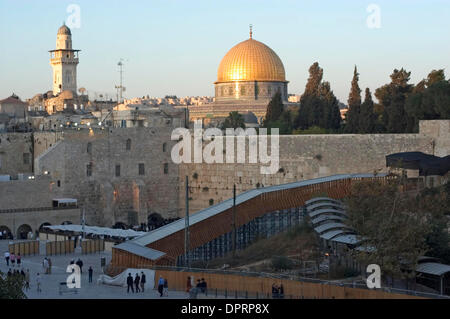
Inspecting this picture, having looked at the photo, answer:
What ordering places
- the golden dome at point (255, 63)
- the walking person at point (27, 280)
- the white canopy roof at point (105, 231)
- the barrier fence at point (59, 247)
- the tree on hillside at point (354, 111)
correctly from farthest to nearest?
the golden dome at point (255, 63)
the tree on hillside at point (354, 111)
the white canopy roof at point (105, 231)
the barrier fence at point (59, 247)
the walking person at point (27, 280)

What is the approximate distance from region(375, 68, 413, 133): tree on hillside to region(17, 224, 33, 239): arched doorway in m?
15.0

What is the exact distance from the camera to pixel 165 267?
67.6 ft

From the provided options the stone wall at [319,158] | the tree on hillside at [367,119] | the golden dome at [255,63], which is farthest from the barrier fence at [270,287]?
the golden dome at [255,63]

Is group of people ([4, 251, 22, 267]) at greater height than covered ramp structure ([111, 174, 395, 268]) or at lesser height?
lesser

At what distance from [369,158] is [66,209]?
11983 millimetres

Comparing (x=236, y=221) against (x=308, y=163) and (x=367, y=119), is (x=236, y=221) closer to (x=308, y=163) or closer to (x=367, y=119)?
(x=308, y=163)

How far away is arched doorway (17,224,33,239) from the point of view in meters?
33.5

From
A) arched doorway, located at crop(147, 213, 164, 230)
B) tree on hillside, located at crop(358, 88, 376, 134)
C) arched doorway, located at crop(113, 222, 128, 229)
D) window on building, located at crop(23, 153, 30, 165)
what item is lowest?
arched doorway, located at crop(113, 222, 128, 229)

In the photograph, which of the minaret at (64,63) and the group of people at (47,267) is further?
the minaret at (64,63)

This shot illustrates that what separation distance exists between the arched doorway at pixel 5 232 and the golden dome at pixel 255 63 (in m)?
35.5

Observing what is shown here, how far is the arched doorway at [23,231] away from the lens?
33500 millimetres

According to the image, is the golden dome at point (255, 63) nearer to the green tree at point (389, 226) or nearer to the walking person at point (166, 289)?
the green tree at point (389, 226)

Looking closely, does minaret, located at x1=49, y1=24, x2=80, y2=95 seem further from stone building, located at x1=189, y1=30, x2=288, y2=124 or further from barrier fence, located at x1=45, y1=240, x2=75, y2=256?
barrier fence, located at x1=45, y1=240, x2=75, y2=256

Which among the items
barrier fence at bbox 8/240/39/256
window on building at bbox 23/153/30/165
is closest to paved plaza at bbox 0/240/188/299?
barrier fence at bbox 8/240/39/256
